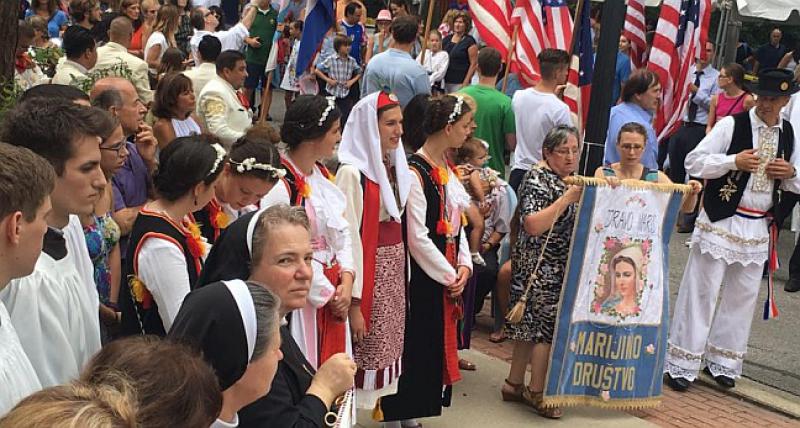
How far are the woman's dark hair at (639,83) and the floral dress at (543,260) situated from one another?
201 centimetres

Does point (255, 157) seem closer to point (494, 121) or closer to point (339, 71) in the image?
point (494, 121)

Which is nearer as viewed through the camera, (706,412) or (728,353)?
(706,412)

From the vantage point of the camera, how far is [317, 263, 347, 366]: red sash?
479 cm

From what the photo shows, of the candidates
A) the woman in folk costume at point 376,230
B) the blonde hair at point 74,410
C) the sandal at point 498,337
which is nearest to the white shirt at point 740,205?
the sandal at point 498,337

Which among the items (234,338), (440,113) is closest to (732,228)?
(440,113)

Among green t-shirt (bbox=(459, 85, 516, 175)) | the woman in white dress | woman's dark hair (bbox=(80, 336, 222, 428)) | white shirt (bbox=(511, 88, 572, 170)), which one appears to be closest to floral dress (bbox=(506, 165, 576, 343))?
white shirt (bbox=(511, 88, 572, 170))

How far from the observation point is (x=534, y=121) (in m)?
7.98

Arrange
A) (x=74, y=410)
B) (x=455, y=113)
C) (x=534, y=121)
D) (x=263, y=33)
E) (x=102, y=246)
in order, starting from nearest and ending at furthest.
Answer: (x=74, y=410) → (x=102, y=246) → (x=455, y=113) → (x=534, y=121) → (x=263, y=33)

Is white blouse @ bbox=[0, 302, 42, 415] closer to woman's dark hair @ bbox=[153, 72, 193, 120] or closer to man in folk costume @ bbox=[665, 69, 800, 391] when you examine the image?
woman's dark hair @ bbox=[153, 72, 193, 120]

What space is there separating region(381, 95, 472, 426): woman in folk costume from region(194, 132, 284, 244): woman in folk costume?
1260mm

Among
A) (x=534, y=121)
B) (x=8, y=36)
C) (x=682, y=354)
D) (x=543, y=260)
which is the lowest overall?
(x=682, y=354)

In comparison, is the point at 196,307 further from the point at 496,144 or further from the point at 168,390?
the point at 496,144

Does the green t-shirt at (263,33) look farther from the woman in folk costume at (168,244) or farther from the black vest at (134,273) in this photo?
the black vest at (134,273)

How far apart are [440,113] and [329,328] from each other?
149cm
